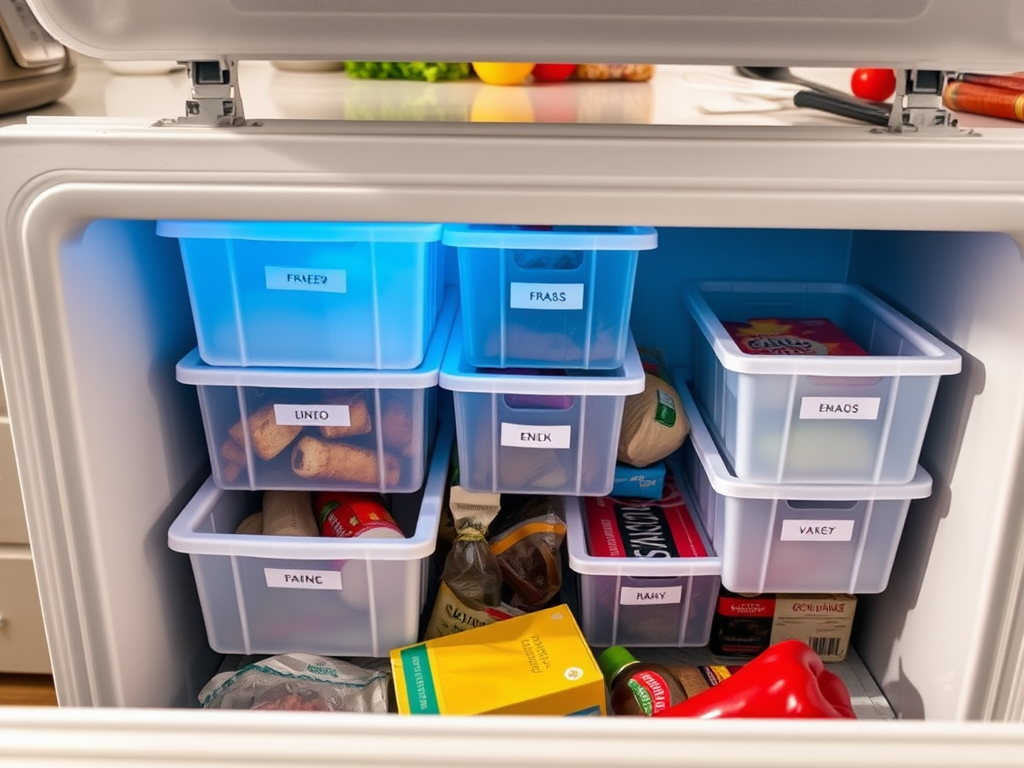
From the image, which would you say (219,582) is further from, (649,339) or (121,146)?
(649,339)

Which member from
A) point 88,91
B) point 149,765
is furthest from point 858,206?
point 88,91

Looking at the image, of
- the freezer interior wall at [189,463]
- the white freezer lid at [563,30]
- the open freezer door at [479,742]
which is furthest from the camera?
the freezer interior wall at [189,463]

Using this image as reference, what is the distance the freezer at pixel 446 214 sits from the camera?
483mm

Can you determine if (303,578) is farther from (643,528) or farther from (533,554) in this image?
(643,528)

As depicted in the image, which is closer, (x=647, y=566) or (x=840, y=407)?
(x=840, y=407)

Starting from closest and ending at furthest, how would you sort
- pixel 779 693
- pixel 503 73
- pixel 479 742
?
pixel 479 742 → pixel 779 693 → pixel 503 73

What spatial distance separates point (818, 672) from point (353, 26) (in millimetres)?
727

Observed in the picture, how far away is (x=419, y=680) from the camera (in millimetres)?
837

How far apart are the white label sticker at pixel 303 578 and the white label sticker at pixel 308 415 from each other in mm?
157

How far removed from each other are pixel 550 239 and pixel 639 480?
39 cm

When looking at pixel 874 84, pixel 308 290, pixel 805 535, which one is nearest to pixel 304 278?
pixel 308 290

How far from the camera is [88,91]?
4.11 ft

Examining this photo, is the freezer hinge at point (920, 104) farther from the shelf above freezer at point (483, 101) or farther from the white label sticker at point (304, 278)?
the white label sticker at point (304, 278)

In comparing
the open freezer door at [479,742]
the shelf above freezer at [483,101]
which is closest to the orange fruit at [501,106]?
the shelf above freezer at [483,101]
